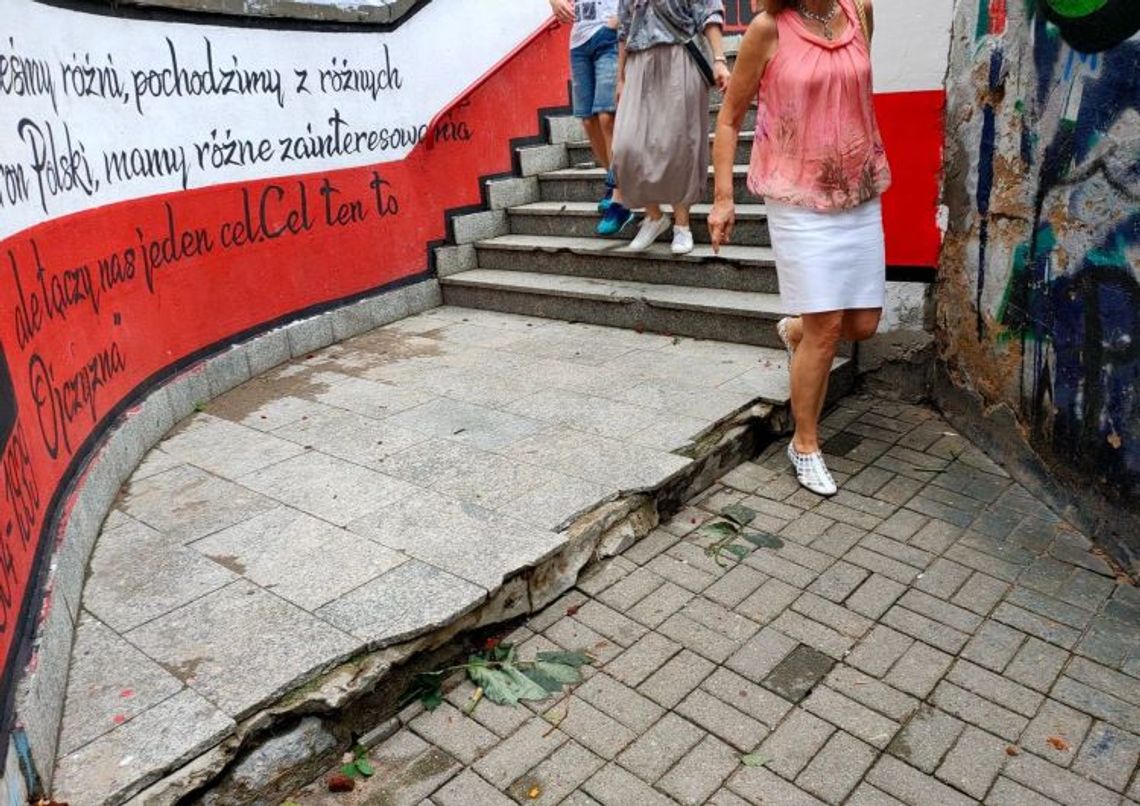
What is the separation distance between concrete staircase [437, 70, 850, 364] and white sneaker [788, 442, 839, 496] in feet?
4.13

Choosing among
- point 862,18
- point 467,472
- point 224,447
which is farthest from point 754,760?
point 224,447

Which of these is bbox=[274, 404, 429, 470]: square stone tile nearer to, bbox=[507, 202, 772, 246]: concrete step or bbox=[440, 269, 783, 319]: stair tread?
bbox=[440, 269, 783, 319]: stair tread

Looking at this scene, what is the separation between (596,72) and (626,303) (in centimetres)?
164

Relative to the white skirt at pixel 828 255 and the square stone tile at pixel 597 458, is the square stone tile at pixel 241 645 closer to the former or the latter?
the square stone tile at pixel 597 458

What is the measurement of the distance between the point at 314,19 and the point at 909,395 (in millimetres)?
4118

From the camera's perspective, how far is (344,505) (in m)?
3.64

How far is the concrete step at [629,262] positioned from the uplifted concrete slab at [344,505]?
1.55ft

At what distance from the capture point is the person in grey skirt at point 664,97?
5262 millimetres

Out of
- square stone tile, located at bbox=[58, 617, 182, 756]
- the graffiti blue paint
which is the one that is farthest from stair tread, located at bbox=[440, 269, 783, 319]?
square stone tile, located at bbox=[58, 617, 182, 756]

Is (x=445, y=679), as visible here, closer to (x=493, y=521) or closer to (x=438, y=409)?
(x=493, y=521)

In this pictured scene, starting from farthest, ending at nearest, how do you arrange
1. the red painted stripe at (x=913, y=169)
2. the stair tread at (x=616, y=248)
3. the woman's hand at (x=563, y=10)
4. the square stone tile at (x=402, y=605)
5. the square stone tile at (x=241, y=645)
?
the woman's hand at (x=563, y=10) → the stair tread at (x=616, y=248) → the red painted stripe at (x=913, y=169) → the square stone tile at (x=402, y=605) → the square stone tile at (x=241, y=645)

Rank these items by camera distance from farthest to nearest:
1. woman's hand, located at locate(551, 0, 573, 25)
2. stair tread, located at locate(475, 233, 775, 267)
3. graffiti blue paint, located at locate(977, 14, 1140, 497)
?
woman's hand, located at locate(551, 0, 573, 25), stair tread, located at locate(475, 233, 775, 267), graffiti blue paint, located at locate(977, 14, 1140, 497)

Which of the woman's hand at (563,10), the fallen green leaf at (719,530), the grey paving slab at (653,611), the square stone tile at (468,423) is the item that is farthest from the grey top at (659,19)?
the fallen green leaf at (719,530)

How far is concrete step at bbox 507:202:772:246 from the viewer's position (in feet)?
18.7
